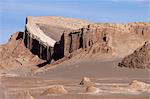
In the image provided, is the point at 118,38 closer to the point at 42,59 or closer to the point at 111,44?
the point at 111,44

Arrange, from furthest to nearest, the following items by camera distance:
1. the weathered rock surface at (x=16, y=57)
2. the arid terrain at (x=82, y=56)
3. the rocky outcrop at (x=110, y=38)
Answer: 1. the weathered rock surface at (x=16, y=57)
2. the rocky outcrop at (x=110, y=38)
3. the arid terrain at (x=82, y=56)

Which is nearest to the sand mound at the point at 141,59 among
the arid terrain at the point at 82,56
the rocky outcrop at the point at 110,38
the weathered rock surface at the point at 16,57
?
the arid terrain at the point at 82,56

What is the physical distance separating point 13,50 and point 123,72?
44265 mm

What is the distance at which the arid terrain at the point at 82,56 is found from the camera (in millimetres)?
34325

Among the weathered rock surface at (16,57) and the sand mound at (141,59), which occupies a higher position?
the sand mound at (141,59)

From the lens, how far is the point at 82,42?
60.6 meters

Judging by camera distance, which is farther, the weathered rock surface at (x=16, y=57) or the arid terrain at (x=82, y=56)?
the weathered rock surface at (x=16, y=57)

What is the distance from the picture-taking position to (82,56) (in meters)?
55.4

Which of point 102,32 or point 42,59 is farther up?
point 102,32

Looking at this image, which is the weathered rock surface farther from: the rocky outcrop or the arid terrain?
the rocky outcrop

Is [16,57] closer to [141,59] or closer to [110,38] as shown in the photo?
[110,38]

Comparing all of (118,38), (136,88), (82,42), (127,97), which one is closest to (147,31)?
(118,38)

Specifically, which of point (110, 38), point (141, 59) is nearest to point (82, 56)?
point (110, 38)

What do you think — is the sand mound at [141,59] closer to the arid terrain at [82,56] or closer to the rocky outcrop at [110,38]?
the arid terrain at [82,56]
